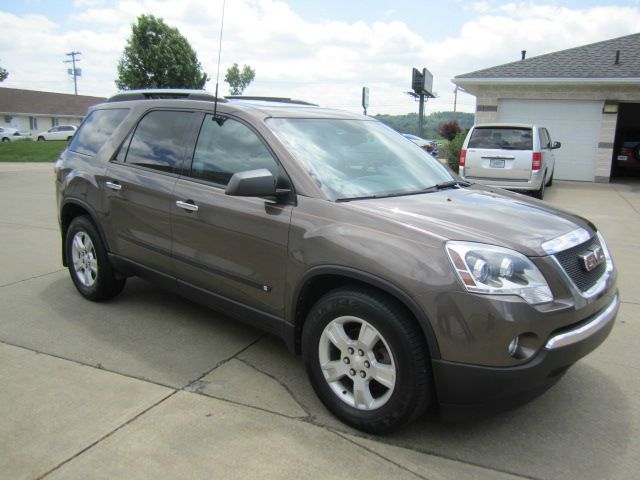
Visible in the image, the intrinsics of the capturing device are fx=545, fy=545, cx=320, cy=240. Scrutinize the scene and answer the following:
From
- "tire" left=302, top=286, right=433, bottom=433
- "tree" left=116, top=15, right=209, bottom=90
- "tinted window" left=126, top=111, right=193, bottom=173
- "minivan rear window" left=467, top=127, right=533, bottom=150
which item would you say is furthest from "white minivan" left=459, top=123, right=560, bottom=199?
"tree" left=116, top=15, right=209, bottom=90

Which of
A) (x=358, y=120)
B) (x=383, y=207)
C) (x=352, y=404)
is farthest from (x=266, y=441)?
(x=358, y=120)

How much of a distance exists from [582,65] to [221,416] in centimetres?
1663

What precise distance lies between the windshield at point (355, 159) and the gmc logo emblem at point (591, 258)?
1.08 meters

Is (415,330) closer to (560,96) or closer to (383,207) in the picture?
(383,207)

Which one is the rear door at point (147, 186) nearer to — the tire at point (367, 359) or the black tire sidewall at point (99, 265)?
the black tire sidewall at point (99, 265)

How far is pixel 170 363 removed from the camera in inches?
147

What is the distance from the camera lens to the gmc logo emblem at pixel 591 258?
9.43ft

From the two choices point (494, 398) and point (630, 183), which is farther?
point (630, 183)

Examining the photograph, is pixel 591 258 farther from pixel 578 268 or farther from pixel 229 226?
pixel 229 226

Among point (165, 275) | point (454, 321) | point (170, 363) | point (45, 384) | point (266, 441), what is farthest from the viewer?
point (165, 275)

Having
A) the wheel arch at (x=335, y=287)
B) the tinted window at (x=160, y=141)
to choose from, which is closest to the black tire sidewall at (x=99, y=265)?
the tinted window at (x=160, y=141)

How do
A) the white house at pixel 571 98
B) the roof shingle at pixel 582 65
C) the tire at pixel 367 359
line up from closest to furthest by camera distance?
1. the tire at pixel 367 359
2. the roof shingle at pixel 582 65
3. the white house at pixel 571 98

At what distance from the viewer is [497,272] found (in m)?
2.54

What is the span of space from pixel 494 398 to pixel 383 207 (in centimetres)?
114
